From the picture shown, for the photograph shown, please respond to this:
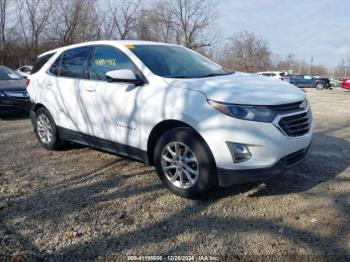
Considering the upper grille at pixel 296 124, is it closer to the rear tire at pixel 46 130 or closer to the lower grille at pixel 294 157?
the lower grille at pixel 294 157

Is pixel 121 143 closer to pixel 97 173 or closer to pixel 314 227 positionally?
pixel 97 173

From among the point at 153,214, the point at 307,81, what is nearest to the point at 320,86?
the point at 307,81

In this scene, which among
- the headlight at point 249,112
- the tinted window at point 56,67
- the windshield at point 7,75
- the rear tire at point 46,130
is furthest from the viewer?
the windshield at point 7,75

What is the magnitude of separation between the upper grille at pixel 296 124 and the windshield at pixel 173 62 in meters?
1.22

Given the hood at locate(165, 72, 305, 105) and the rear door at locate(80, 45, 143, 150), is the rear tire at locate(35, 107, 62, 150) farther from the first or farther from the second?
the hood at locate(165, 72, 305, 105)

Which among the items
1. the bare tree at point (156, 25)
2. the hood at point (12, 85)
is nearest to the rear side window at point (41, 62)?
the hood at point (12, 85)

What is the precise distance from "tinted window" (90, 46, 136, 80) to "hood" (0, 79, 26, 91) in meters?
5.30

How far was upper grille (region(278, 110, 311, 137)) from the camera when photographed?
373cm

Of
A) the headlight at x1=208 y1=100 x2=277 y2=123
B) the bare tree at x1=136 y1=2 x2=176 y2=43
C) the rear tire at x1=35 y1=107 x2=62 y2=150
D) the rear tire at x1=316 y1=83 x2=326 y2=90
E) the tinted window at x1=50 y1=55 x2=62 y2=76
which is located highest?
the bare tree at x1=136 y1=2 x2=176 y2=43

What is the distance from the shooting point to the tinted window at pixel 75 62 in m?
5.14

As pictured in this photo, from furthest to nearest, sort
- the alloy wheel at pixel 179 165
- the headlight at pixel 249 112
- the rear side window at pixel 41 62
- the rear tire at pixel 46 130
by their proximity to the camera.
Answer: the rear side window at pixel 41 62, the rear tire at pixel 46 130, the alloy wheel at pixel 179 165, the headlight at pixel 249 112

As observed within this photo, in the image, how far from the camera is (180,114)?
152 inches

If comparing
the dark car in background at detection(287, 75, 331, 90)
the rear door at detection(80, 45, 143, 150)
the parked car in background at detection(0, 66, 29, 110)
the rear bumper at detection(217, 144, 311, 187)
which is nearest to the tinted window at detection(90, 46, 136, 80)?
the rear door at detection(80, 45, 143, 150)

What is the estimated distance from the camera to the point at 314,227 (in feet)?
11.2
